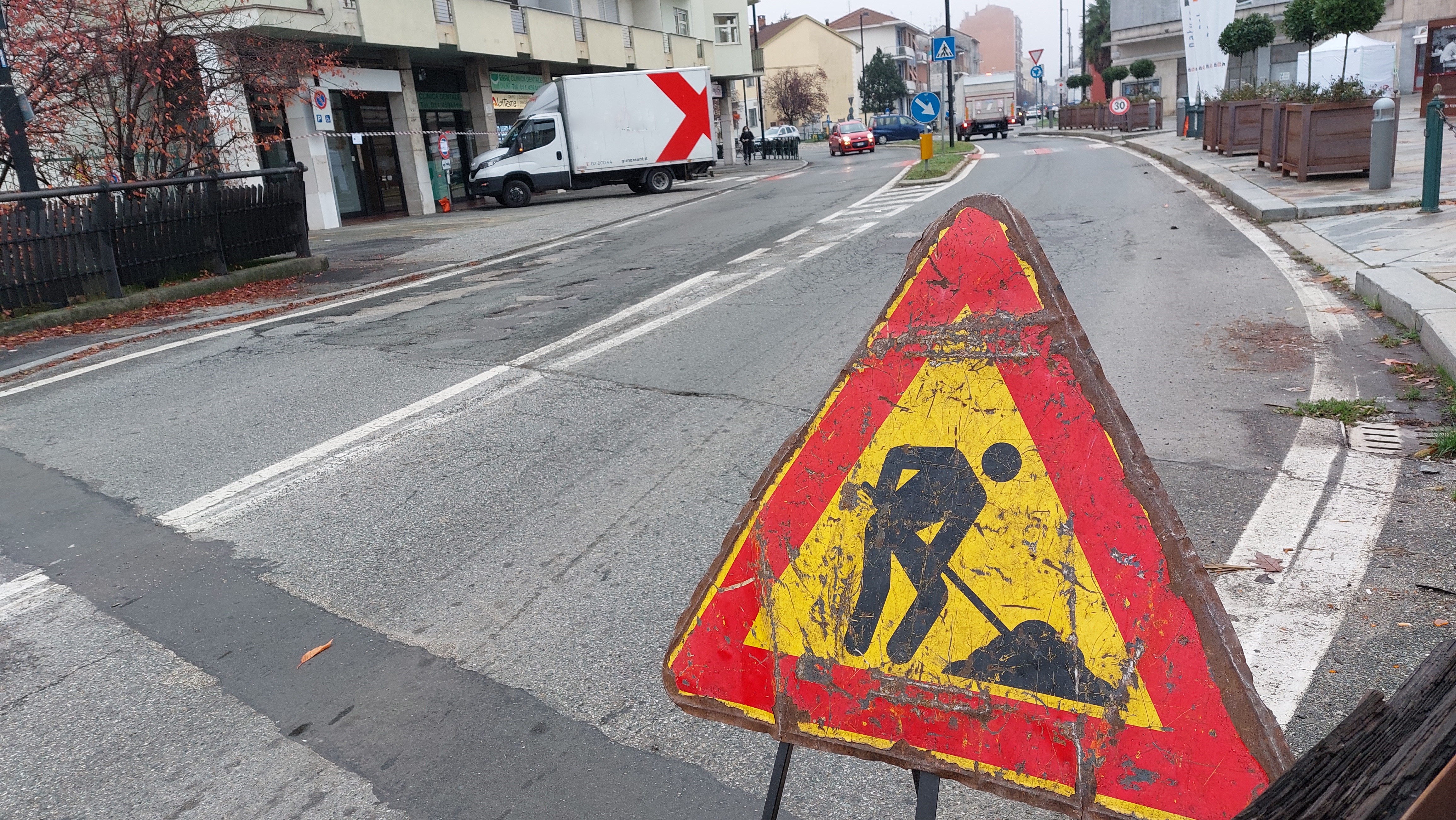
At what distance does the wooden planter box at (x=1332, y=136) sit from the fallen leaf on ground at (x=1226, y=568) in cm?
1284

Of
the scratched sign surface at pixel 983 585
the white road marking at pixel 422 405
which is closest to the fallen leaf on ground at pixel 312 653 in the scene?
the white road marking at pixel 422 405

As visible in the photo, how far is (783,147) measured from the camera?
43.0m

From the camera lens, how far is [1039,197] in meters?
17.2

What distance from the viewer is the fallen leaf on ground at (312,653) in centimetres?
343

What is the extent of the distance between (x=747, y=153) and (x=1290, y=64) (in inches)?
1256

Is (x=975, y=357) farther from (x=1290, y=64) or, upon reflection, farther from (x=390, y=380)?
(x=1290, y=64)

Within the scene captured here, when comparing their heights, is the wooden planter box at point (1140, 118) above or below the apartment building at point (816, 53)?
below

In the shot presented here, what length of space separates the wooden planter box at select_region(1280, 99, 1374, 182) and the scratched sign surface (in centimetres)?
1487

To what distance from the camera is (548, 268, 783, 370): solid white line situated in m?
7.39

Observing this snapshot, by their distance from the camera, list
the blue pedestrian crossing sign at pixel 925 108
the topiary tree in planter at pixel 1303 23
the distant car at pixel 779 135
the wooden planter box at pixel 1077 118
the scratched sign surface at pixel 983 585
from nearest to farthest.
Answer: the scratched sign surface at pixel 983 585 < the topiary tree in planter at pixel 1303 23 < the blue pedestrian crossing sign at pixel 925 108 < the distant car at pixel 779 135 < the wooden planter box at pixel 1077 118

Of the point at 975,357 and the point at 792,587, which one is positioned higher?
the point at 975,357

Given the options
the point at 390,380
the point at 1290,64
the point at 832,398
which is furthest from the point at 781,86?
the point at 832,398

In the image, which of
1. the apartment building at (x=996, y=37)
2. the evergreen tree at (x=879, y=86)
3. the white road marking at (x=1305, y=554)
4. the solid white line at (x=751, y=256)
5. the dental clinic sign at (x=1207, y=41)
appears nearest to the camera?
the white road marking at (x=1305, y=554)

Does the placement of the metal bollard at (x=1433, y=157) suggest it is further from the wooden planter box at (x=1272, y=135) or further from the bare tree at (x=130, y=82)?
the bare tree at (x=130, y=82)
